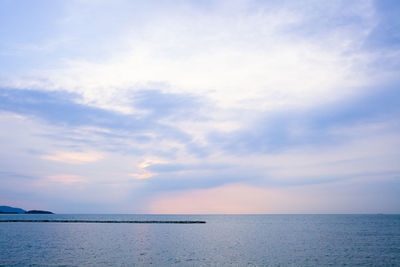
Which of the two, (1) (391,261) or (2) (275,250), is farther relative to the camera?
(2) (275,250)

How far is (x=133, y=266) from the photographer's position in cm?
3450

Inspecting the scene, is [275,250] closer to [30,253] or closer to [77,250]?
[77,250]

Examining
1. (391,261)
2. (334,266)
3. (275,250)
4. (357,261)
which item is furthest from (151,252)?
(391,261)

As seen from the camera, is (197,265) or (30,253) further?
(30,253)

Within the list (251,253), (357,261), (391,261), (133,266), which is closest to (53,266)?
(133,266)

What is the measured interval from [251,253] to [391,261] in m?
17.2

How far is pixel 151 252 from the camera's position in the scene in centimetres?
4488

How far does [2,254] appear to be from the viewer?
41.6 meters

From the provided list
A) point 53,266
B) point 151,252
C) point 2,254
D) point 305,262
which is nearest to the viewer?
point 53,266

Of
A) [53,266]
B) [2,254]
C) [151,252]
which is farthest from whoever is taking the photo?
[151,252]

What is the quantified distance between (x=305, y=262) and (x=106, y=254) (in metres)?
25.8

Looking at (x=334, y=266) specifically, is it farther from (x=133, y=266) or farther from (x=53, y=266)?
(x=53, y=266)

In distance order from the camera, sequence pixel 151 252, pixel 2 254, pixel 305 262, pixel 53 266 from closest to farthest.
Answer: pixel 53 266, pixel 305 262, pixel 2 254, pixel 151 252

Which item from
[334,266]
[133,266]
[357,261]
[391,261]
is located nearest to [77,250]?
[133,266]
